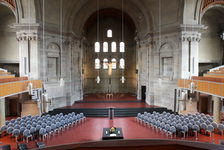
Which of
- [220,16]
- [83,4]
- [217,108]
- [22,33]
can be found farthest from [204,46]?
[22,33]

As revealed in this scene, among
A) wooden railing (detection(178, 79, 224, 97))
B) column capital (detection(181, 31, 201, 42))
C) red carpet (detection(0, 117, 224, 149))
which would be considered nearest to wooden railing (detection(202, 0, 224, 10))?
column capital (detection(181, 31, 201, 42))

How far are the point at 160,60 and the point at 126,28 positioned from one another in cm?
1332

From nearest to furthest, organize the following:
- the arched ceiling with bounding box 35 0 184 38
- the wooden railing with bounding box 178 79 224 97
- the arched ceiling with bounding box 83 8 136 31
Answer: the wooden railing with bounding box 178 79 224 97
the arched ceiling with bounding box 35 0 184 38
the arched ceiling with bounding box 83 8 136 31

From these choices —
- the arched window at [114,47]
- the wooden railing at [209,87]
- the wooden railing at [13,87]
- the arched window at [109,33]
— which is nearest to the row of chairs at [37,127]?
the wooden railing at [13,87]

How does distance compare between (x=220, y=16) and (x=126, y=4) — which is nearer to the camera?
(x=220, y=16)

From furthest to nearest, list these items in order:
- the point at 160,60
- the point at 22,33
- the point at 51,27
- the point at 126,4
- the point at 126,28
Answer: the point at 126,28, the point at 126,4, the point at 160,60, the point at 51,27, the point at 22,33

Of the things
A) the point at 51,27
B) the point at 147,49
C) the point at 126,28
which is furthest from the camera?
the point at 126,28

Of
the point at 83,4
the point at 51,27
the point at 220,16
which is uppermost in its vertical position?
the point at 83,4

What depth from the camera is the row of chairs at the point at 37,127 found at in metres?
12.5

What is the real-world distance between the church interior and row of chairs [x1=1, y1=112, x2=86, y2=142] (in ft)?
0.25

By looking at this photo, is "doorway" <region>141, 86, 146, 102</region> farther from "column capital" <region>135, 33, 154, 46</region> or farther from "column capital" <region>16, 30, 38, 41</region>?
"column capital" <region>16, 30, 38, 41</region>

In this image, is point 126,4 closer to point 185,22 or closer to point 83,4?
point 83,4

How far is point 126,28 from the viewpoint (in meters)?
33.6

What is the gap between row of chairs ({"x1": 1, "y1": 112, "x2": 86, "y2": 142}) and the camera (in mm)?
12534
